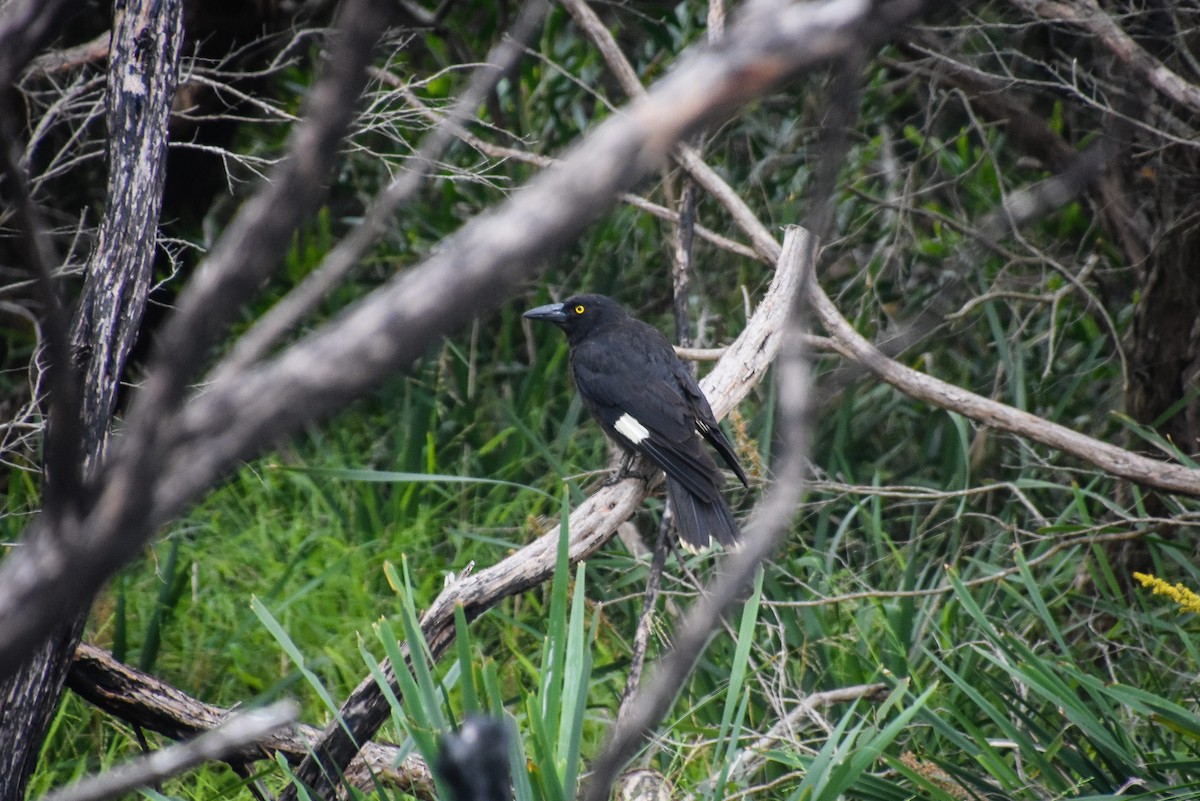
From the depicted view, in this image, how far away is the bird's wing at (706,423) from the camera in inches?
148

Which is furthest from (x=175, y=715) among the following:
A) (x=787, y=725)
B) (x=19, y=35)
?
(x=19, y=35)

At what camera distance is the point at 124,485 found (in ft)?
2.37

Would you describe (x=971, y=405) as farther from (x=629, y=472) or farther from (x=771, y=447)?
(x=771, y=447)

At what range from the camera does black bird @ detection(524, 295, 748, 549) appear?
378 cm

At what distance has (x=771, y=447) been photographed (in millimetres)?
4773

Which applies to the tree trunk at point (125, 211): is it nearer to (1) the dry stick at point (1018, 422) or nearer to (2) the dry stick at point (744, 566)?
(1) the dry stick at point (1018, 422)

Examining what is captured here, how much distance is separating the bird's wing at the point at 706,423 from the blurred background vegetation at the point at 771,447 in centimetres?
25

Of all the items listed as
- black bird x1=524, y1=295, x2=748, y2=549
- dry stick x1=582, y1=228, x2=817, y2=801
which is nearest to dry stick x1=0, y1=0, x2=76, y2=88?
dry stick x1=582, y1=228, x2=817, y2=801

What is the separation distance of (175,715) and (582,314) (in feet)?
7.61

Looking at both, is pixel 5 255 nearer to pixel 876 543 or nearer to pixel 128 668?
pixel 128 668

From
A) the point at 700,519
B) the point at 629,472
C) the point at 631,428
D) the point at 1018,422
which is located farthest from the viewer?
the point at 631,428

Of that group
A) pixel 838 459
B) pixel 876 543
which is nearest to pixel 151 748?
pixel 876 543

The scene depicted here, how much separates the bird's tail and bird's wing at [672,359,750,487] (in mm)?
124

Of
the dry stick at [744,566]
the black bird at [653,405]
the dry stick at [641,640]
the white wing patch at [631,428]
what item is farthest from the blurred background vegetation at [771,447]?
the dry stick at [744,566]
